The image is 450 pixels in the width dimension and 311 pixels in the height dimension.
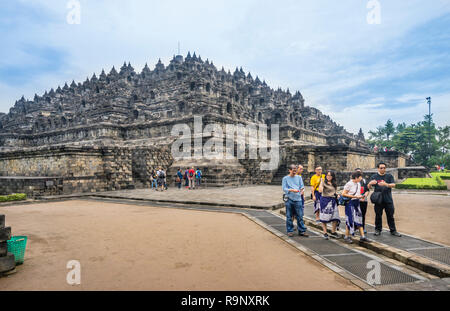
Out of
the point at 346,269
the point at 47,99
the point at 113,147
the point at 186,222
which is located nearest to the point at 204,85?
the point at 113,147

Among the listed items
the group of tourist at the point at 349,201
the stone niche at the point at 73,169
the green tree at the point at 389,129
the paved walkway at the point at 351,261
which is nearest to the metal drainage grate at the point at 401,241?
the group of tourist at the point at 349,201

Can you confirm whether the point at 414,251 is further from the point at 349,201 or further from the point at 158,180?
the point at 158,180

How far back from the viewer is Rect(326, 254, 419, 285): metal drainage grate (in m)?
3.34

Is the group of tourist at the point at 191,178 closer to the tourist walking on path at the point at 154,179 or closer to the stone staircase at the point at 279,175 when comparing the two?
the tourist walking on path at the point at 154,179

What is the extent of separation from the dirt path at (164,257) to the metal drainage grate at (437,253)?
1.74 m

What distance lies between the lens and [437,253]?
4.15 m

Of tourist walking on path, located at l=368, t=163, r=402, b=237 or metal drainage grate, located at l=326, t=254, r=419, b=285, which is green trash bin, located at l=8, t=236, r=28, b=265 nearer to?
metal drainage grate, located at l=326, t=254, r=419, b=285

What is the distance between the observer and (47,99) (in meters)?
42.0

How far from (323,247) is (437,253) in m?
1.73

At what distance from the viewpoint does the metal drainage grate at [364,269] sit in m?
3.34

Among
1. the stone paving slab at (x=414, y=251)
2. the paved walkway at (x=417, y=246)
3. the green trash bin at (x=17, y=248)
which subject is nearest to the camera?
the stone paving slab at (x=414, y=251)
